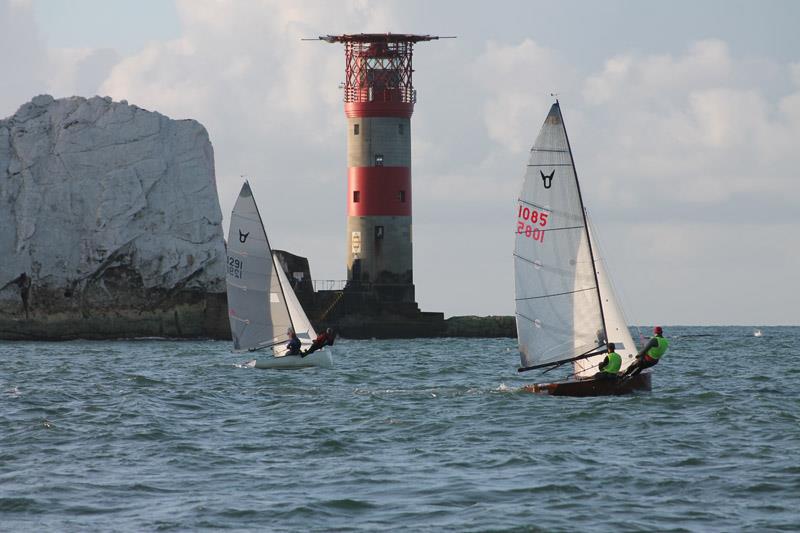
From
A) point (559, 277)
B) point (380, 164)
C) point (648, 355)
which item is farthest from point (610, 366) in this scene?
point (380, 164)

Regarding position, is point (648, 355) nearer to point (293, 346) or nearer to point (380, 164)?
point (293, 346)

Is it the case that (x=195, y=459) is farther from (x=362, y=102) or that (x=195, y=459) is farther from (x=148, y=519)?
(x=362, y=102)

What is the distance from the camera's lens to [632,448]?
24562 mm

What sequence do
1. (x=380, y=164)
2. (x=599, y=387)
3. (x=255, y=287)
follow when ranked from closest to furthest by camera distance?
(x=599, y=387)
(x=255, y=287)
(x=380, y=164)

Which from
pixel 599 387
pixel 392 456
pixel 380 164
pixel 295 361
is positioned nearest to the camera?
pixel 392 456

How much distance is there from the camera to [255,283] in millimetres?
49375

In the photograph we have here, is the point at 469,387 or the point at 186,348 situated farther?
the point at 186,348

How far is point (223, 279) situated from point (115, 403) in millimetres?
45225

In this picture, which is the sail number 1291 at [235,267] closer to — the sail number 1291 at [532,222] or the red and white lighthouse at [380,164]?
the sail number 1291 at [532,222]

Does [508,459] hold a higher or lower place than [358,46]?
lower

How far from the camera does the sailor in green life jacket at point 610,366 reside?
104 feet

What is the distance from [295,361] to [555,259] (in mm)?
15382

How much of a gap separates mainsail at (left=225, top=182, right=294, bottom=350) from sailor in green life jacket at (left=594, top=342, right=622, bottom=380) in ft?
63.1

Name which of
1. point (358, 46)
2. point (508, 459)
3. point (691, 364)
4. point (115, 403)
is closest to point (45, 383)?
point (115, 403)
